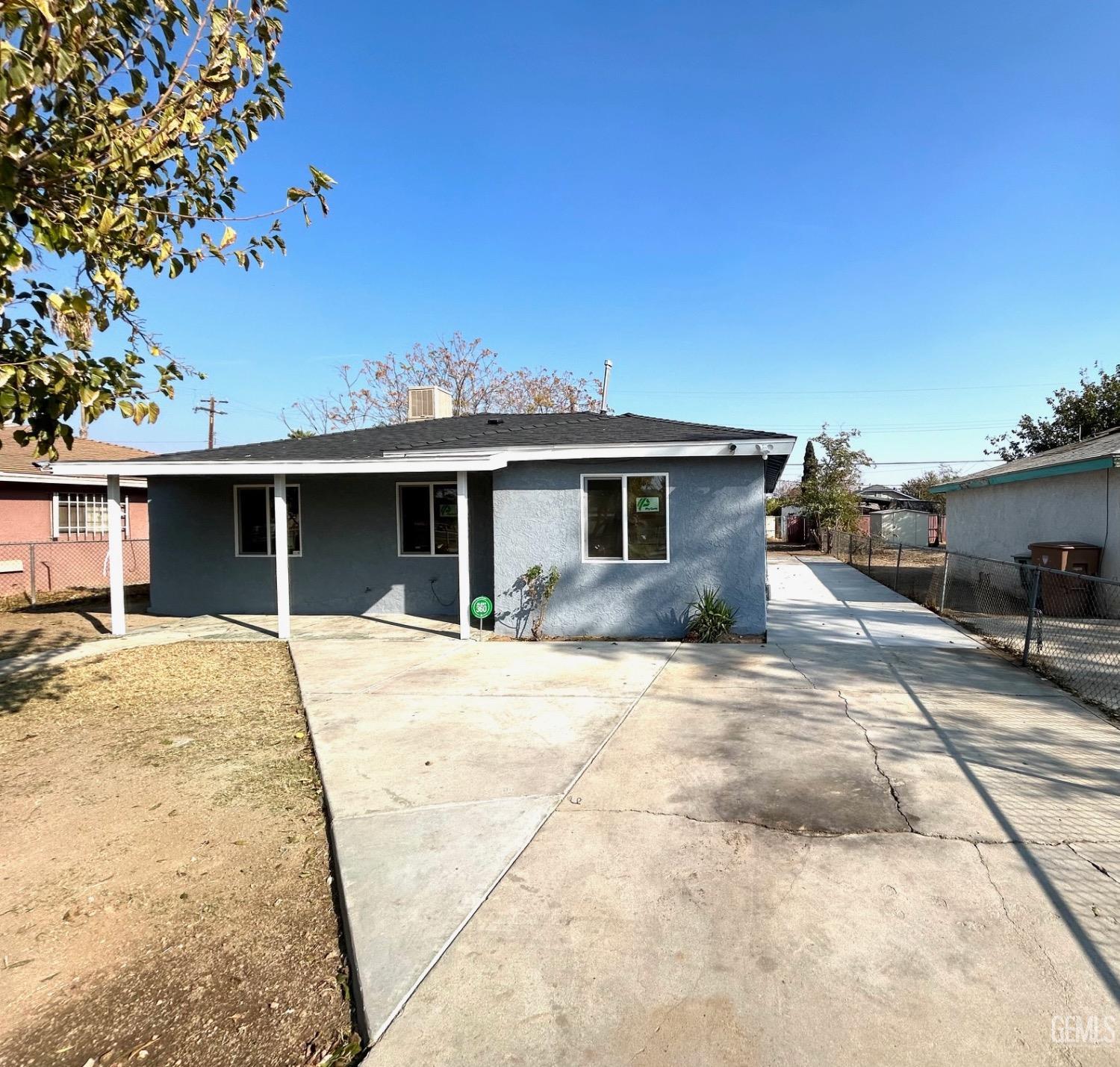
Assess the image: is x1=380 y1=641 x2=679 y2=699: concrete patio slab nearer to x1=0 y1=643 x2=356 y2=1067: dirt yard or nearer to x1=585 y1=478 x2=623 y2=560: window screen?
x1=585 y1=478 x2=623 y2=560: window screen

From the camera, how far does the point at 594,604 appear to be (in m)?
9.32

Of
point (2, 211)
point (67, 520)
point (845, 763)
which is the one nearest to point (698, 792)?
point (845, 763)

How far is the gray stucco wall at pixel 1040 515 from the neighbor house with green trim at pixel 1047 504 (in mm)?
13

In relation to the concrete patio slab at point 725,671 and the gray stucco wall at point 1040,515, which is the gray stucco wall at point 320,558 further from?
the gray stucco wall at point 1040,515

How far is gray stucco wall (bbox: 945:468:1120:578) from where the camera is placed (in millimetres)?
10750

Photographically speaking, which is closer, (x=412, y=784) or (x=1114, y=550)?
(x=412, y=784)

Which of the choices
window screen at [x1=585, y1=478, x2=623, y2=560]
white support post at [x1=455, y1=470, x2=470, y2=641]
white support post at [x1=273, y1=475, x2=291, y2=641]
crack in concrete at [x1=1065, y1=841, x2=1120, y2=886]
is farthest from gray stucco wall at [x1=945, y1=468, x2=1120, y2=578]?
white support post at [x1=273, y1=475, x2=291, y2=641]

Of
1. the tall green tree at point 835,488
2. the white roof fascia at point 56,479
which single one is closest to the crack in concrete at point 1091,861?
the white roof fascia at point 56,479

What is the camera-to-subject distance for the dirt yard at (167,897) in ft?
7.43

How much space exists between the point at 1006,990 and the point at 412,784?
10.4 ft

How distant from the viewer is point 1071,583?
35.3 feet

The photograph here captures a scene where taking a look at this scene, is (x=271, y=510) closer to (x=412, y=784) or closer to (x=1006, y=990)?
(x=412, y=784)

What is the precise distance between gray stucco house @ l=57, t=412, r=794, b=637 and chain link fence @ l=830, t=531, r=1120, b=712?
10.3ft

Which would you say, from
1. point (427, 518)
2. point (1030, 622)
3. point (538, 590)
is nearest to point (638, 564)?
point (538, 590)
